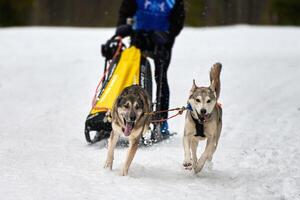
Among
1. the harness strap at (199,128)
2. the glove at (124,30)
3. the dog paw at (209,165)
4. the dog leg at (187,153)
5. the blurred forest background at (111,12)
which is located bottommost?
the dog paw at (209,165)

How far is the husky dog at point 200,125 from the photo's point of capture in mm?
5707

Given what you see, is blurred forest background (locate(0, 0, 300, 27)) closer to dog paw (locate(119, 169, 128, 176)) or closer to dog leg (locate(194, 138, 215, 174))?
dog leg (locate(194, 138, 215, 174))

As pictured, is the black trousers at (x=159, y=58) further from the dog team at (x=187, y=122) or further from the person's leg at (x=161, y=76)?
the dog team at (x=187, y=122)

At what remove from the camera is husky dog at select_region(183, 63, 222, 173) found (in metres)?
5.71

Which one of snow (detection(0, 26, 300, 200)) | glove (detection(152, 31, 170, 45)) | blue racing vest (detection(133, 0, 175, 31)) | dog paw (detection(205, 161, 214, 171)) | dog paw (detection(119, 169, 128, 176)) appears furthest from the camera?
blue racing vest (detection(133, 0, 175, 31))

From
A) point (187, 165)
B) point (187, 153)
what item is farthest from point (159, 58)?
point (187, 165)

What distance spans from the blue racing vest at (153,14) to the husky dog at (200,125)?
6.20 feet

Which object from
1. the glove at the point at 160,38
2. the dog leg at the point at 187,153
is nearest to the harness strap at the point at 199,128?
the dog leg at the point at 187,153

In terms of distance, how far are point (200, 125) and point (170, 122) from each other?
3.18 metres

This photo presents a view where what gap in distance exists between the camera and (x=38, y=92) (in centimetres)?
1120

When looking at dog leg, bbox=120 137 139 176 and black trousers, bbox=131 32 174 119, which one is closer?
dog leg, bbox=120 137 139 176

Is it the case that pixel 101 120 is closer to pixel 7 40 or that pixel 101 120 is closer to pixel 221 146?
pixel 221 146

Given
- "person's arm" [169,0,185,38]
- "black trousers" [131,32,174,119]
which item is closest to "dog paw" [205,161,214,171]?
"black trousers" [131,32,174,119]

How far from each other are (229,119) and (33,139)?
310 centimetres
